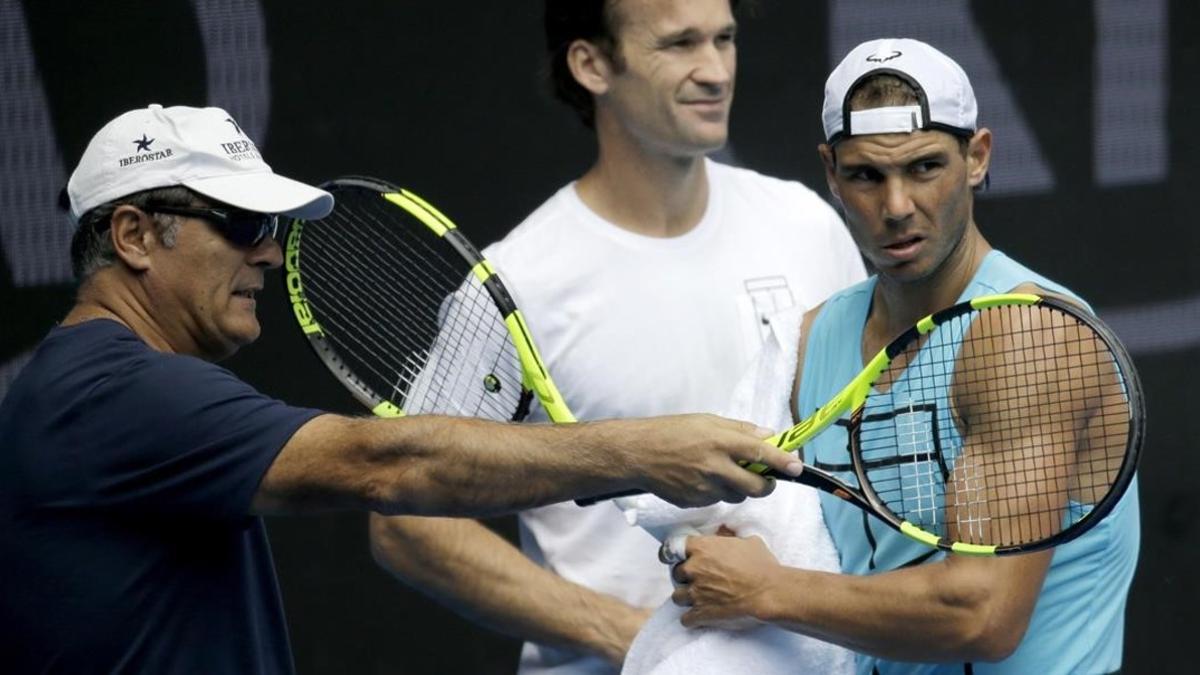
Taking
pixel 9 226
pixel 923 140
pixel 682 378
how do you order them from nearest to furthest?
pixel 923 140, pixel 682 378, pixel 9 226

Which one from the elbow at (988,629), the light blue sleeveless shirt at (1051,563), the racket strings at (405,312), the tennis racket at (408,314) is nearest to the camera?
the elbow at (988,629)

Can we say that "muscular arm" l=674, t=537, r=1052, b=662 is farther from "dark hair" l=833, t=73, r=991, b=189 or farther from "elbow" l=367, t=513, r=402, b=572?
"elbow" l=367, t=513, r=402, b=572

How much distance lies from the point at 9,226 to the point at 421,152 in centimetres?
74

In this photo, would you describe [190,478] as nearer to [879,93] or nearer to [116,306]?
[116,306]

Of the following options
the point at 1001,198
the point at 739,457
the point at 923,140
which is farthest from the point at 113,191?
the point at 1001,198

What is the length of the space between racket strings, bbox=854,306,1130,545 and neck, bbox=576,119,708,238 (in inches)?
35.7

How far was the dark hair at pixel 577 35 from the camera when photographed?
144 inches

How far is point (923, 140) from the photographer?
2797 mm

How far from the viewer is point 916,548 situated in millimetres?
2779

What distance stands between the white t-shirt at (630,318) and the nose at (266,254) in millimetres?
675

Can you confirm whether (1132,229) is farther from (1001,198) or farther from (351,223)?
(351,223)

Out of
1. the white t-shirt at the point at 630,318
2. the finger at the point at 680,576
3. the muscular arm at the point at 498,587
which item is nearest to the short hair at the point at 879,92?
the finger at the point at 680,576

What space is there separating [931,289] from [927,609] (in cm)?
43

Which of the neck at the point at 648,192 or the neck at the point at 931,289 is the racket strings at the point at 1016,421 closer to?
the neck at the point at 931,289
